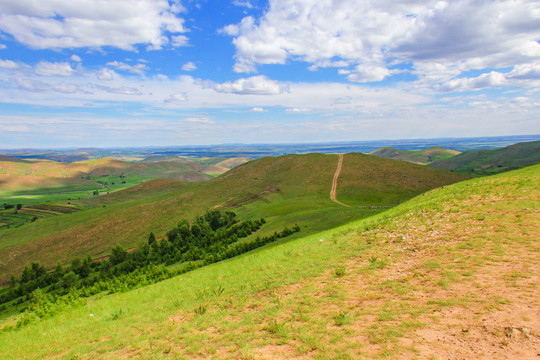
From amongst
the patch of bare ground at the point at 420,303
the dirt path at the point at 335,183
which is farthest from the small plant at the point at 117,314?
the dirt path at the point at 335,183

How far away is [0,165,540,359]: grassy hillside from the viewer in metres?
8.06

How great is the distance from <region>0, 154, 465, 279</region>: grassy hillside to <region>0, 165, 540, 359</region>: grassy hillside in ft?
135

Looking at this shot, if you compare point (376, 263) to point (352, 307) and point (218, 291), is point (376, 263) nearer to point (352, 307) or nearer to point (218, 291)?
point (352, 307)

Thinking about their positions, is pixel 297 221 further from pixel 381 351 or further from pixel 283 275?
pixel 381 351

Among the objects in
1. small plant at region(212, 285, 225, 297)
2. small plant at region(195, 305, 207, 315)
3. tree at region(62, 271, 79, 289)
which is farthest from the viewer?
tree at region(62, 271, 79, 289)

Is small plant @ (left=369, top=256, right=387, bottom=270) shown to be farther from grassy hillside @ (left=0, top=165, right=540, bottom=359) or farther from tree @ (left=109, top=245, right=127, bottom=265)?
tree @ (left=109, top=245, right=127, bottom=265)

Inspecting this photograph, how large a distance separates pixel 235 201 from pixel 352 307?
279 feet

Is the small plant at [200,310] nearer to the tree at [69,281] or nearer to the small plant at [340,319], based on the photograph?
the small plant at [340,319]

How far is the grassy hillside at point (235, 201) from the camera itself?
78.2 m

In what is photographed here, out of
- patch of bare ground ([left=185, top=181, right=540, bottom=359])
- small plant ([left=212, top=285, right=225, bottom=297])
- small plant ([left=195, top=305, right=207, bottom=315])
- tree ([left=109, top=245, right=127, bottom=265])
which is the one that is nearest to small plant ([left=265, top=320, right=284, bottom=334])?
patch of bare ground ([left=185, top=181, right=540, bottom=359])

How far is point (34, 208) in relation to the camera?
16488 centimetres

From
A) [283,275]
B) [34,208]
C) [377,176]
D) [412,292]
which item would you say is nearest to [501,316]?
[412,292]

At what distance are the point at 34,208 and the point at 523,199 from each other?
721 ft

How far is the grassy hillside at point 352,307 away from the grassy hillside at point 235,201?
135 ft
